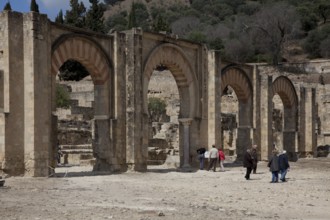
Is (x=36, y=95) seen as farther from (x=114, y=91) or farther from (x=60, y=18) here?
(x=60, y=18)

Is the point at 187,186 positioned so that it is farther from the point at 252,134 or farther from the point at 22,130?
the point at 252,134

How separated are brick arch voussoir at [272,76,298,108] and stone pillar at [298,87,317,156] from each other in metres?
0.73

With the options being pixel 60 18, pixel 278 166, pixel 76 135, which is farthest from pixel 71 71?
pixel 278 166

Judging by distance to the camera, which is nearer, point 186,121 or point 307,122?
point 186,121

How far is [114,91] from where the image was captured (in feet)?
61.0

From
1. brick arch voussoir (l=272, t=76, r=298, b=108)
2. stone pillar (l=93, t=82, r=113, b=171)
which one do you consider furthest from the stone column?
brick arch voussoir (l=272, t=76, r=298, b=108)

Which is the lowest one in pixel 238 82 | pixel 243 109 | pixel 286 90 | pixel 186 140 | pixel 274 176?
pixel 274 176

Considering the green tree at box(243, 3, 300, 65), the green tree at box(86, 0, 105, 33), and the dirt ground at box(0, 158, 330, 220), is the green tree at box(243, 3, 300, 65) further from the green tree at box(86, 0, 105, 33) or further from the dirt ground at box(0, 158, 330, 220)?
the dirt ground at box(0, 158, 330, 220)

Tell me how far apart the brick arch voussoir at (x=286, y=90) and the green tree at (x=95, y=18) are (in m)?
25.4

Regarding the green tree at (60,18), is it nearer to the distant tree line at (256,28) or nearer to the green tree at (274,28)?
the distant tree line at (256,28)

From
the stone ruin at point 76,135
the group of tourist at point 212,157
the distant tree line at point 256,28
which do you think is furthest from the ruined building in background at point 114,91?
the distant tree line at point 256,28

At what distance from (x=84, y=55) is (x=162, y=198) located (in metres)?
7.56

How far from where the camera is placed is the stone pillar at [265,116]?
2600 centimetres

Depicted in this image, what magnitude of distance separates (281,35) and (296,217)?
59.7 meters
